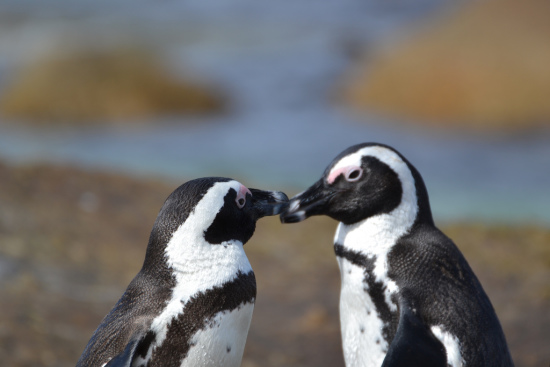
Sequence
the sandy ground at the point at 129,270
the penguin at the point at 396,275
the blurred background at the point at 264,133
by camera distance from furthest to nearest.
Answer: the blurred background at the point at 264,133, the sandy ground at the point at 129,270, the penguin at the point at 396,275

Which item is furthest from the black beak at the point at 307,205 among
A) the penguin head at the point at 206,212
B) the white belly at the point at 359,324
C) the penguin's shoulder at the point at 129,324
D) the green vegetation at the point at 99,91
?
the green vegetation at the point at 99,91

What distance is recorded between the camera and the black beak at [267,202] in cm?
312

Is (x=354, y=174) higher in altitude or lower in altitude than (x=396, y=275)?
higher

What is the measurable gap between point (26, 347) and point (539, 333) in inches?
114

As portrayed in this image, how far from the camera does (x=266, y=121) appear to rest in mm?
13078

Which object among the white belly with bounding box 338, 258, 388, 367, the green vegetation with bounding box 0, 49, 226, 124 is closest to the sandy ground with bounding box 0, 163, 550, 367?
the white belly with bounding box 338, 258, 388, 367

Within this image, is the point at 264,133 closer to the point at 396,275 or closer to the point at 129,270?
the point at 129,270

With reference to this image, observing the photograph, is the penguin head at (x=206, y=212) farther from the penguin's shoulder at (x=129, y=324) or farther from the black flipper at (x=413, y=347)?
the black flipper at (x=413, y=347)

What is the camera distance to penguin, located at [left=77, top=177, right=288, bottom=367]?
2760mm

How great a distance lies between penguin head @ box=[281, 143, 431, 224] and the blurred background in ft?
4.92

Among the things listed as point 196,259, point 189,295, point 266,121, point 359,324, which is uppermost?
point 196,259

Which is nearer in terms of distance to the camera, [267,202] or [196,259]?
[196,259]

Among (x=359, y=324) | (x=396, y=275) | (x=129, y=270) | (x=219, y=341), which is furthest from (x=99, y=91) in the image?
(x=219, y=341)

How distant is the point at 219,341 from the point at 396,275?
754 mm
